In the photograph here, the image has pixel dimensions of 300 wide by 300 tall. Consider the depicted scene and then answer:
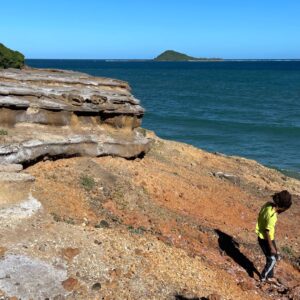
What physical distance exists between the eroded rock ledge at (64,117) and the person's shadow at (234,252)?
4.65 metres

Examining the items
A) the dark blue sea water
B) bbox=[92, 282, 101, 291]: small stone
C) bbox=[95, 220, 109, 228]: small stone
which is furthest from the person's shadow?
the dark blue sea water

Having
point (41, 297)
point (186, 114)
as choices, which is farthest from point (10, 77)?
point (186, 114)

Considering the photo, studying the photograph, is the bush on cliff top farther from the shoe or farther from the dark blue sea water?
the shoe

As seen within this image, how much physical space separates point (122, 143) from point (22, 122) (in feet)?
10.1

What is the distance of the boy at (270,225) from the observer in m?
10.9

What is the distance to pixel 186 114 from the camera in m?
49.2

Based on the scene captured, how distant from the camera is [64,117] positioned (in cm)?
1596

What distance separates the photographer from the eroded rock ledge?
1458 cm

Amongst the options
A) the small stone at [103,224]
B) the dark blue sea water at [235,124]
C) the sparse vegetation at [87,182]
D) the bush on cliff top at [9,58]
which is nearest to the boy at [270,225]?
the small stone at [103,224]

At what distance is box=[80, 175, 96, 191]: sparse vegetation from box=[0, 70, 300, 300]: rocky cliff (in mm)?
30

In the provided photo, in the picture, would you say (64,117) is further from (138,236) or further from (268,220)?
(268,220)

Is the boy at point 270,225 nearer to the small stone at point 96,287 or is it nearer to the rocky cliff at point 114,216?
the rocky cliff at point 114,216

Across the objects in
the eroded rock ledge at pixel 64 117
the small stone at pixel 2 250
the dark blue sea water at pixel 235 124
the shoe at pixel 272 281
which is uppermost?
the eroded rock ledge at pixel 64 117

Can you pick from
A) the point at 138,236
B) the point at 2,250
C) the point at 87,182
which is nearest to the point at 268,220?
the point at 138,236
